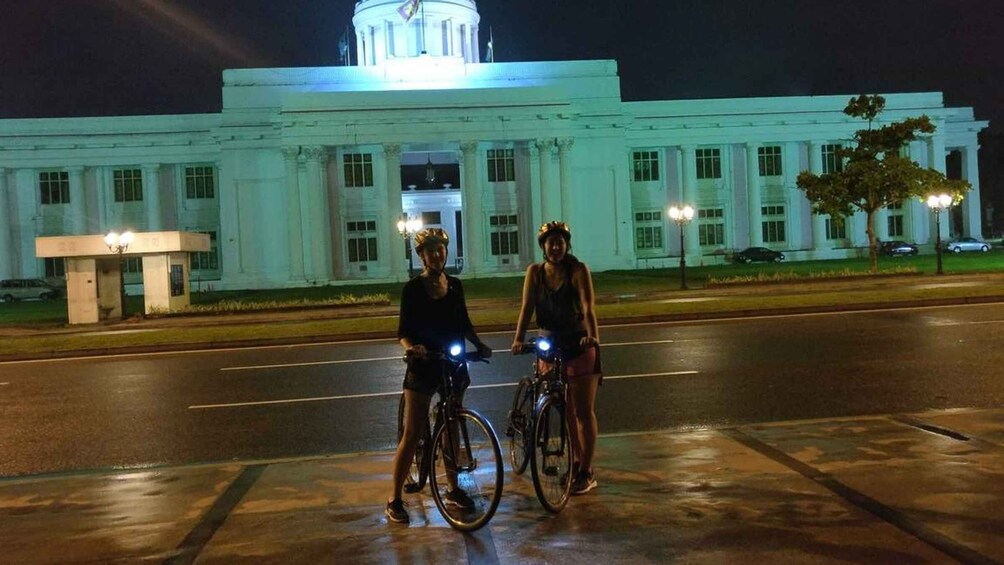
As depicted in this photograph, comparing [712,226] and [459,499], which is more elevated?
[712,226]

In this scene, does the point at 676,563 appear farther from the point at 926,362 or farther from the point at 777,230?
the point at 777,230

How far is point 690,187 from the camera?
2386 inches

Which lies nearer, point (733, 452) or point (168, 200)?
point (733, 452)

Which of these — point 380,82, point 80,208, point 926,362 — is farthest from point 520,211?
point 926,362

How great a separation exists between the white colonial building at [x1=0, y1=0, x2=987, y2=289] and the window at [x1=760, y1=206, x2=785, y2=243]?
0.13 metres

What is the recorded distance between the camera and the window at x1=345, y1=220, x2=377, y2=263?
180 feet

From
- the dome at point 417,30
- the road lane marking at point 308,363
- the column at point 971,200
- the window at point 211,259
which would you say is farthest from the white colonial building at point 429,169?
the road lane marking at point 308,363

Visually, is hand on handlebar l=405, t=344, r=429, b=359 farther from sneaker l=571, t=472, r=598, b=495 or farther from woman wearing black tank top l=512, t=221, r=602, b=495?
sneaker l=571, t=472, r=598, b=495

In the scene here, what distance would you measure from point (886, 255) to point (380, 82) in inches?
1376

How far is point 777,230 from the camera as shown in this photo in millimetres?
62000

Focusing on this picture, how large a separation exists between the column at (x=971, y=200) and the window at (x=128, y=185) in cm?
5825

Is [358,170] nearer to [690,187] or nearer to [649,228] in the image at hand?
[649,228]

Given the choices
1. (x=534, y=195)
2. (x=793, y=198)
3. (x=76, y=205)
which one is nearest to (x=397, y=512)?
(x=534, y=195)

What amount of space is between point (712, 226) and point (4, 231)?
46.0 meters
